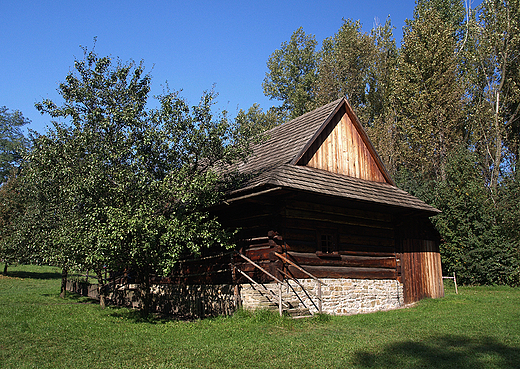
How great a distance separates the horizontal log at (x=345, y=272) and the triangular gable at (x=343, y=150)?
3.19m

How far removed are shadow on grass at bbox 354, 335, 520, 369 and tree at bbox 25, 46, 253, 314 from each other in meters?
4.75

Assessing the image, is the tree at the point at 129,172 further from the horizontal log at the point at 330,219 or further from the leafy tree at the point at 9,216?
the leafy tree at the point at 9,216

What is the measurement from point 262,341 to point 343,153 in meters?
8.08

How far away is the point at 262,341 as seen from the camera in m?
7.92

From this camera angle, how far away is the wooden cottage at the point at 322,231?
1105 centimetres

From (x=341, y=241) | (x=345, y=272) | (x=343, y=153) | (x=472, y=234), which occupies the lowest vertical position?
(x=345, y=272)

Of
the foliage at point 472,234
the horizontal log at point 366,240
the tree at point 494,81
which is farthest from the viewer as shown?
the tree at point 494,81

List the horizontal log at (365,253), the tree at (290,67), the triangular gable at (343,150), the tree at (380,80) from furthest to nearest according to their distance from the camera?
the tree at (290,67) → the tree at (380,80) → the triangular gable at (343,150) → the horizontal log at (365,253)

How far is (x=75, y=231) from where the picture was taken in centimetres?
1027

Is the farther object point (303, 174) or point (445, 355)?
point (303, 174)

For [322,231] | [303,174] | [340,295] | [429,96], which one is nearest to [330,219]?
[322,231]

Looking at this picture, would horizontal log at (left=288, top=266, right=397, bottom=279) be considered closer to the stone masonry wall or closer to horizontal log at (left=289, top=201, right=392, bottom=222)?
the stone masonry wall

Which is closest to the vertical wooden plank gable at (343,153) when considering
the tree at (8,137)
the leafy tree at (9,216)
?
the leafy tree at (9,216)

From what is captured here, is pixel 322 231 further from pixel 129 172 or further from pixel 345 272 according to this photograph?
pixel 129 172
